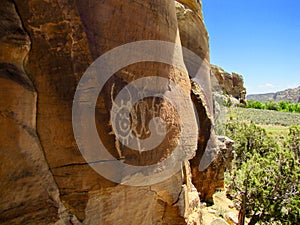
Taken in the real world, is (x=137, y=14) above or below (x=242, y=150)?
above

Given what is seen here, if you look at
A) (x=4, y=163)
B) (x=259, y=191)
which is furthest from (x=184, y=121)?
(x=259, y=191)

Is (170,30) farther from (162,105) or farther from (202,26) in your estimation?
(202,26)

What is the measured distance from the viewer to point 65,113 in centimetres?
330

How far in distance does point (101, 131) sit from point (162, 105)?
120cm

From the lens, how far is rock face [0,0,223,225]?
2.88m

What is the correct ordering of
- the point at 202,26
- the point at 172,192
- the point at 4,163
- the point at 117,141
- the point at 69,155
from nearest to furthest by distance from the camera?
the point at 4,163 < the point at 69,155 < the point at 117,141 < the point at 172,192 < the point at 202,26

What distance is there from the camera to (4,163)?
2758mm

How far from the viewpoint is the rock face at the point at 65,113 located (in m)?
2.88

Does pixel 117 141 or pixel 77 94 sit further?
pixel 117 141

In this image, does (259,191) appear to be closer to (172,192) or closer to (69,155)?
(172,192)

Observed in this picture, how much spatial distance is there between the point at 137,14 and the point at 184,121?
1997mm

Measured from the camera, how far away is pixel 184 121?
480cm

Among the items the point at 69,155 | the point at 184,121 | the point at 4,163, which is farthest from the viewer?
the point at 184,121

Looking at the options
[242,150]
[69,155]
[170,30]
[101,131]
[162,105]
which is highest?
[170,30]
